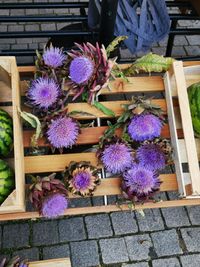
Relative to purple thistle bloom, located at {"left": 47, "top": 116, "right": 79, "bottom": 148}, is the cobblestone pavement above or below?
below

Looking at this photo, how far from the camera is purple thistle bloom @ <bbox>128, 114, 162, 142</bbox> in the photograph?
4.89ft

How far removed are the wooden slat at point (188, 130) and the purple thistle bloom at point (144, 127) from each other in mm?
→ 108

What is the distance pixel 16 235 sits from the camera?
2094 mm

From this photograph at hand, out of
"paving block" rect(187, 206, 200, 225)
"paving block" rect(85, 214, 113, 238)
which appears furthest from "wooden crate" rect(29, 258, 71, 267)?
"paving block" rect(187, 206, 200, 225)

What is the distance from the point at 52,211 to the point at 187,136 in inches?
23.9

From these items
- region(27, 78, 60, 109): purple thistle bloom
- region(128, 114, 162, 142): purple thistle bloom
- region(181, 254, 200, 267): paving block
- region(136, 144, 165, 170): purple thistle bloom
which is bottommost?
region(181, 254, 200, 267): paving block

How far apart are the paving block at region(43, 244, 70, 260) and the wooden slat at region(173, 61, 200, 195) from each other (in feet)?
3.13

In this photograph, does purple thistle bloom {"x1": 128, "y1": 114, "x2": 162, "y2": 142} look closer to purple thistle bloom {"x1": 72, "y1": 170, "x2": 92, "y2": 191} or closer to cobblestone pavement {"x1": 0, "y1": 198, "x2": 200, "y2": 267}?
purple thistle bloom {"x1": 72, "y1": 170, "x2": 92, "y2": 191}

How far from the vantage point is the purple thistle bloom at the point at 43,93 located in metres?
1.49

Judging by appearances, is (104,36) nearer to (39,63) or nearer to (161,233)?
(39,63)

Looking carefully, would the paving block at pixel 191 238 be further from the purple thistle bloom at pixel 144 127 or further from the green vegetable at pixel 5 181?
the green vegetable at pixel 5 181

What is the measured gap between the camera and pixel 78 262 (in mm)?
2014

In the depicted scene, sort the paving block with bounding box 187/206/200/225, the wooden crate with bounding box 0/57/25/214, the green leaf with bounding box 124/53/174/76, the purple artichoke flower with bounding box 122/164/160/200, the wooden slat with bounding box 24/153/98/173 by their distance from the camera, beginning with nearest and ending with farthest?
the wooden crate with bounding box 0/57/25/214 < the purple artichoke flower with bounding box 122/164/160/200 < the wooden slat with bounding box 24/153/98/173 < the green leaf with bounding box 124/53/174/76 < the paving block with bounding box 187/206/200/225

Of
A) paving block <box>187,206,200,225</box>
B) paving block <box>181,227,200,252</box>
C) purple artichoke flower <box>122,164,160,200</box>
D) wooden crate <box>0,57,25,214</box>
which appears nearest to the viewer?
wooden crate <box>0,57,25,214</box>
